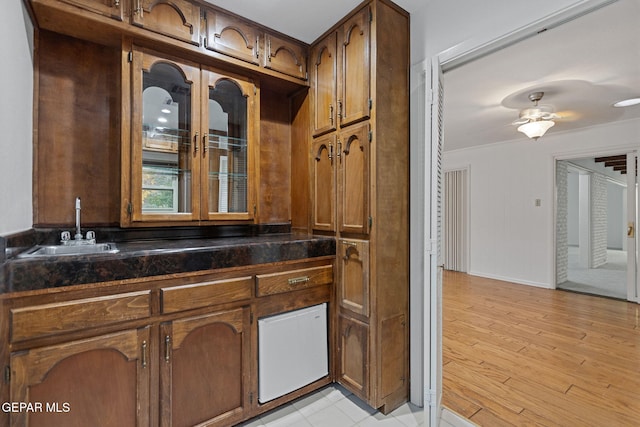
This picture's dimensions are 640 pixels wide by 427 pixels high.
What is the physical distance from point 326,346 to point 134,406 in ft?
3.63

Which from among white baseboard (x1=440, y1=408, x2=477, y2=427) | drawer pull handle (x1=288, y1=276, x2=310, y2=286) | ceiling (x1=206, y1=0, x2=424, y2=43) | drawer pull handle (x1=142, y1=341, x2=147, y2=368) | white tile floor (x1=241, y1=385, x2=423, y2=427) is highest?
ceiling (x1=206, y1=0, x2=424, y2=43)

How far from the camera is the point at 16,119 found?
1.32 meters

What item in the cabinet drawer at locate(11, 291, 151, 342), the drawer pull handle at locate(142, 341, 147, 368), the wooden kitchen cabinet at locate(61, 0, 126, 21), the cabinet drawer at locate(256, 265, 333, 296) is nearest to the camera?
the cabinet drawer at locate(11, 291, 151, 342)

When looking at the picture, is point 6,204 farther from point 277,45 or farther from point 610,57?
point 610,57

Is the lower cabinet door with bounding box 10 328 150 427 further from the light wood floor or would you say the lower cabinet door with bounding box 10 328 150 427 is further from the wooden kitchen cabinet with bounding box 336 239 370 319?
the light wood floor

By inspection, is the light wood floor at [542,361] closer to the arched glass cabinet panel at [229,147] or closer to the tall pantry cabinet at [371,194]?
the tall pantry cabinet at [371,194]

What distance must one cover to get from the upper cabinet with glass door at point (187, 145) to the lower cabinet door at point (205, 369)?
2.23 ft

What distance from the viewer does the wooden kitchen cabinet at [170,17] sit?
1616 mm

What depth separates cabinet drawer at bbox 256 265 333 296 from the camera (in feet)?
5.68

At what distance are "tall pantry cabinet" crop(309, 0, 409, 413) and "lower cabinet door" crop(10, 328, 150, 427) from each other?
3.83 ft

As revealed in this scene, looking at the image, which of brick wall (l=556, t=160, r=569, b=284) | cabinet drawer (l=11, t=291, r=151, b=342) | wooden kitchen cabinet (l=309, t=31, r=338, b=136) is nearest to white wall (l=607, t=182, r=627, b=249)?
brick wall (l=556, t=160, r=569, b=284)

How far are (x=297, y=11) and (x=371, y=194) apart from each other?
1.27 metres

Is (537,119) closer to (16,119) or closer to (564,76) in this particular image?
(564,76)

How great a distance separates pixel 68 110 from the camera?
1733 millimetres
